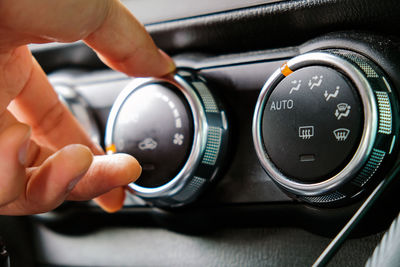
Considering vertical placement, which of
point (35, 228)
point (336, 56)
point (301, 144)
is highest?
point (336, 56)

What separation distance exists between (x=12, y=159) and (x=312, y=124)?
35cm

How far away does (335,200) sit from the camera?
0.50 m

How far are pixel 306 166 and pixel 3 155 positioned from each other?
1.13 ft

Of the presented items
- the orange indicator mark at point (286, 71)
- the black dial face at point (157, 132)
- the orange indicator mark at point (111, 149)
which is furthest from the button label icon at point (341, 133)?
the orange indicator mark at point (111, 149)

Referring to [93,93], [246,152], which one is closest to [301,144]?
[246,152]

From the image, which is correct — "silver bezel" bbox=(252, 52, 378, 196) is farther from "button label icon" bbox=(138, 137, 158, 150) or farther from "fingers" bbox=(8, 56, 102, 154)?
"fingers" bbox=(8, 56, 102, 154)

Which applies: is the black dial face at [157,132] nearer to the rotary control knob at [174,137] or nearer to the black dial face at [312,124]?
the rotary control knob at [174,137]

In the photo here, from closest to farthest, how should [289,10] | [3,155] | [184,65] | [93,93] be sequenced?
[3,155]
[289,10]
[184,65]
[93,93]

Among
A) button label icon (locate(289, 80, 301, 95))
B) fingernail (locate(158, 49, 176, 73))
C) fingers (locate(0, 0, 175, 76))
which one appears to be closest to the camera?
fingers (locate(0, 0, 175, 76))

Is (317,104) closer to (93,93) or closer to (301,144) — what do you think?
(301,144)

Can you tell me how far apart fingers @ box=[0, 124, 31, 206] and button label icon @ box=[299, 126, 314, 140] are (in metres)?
0.32

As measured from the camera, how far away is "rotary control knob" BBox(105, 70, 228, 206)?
1.88 feet

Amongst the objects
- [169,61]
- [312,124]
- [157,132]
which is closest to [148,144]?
[157,132]

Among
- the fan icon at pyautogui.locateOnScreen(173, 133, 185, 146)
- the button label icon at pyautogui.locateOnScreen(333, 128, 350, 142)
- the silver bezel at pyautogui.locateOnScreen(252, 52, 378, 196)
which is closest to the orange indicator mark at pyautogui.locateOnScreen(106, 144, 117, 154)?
the fan icon at pyautogui.locateOnScreen(173, 133, 185, 146)
